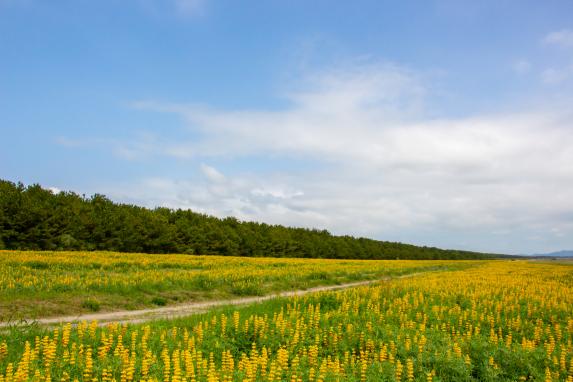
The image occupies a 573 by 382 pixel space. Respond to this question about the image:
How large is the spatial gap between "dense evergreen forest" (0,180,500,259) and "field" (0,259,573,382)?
33582 mm

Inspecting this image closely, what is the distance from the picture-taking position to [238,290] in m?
20.7

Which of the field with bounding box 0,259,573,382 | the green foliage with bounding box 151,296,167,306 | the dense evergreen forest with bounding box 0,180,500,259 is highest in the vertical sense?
the dense evergreen forest with bounding box 0,180,500,259

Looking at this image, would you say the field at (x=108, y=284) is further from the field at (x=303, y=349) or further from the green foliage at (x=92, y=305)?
Result: the field at (x=303, y=349)

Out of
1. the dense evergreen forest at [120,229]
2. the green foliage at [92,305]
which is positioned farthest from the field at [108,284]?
the dense evergreen forest at [120,229]

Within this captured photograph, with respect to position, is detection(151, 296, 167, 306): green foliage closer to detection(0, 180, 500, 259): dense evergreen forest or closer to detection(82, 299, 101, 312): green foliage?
detection(82, 299, 101, 312): green foliage

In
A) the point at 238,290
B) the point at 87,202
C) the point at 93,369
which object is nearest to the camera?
the point at 93,369

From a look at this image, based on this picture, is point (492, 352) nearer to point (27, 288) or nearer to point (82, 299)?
point (82, 299)

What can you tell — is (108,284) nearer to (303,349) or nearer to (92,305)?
(92,305)

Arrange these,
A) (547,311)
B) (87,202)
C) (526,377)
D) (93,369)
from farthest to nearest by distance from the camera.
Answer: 1. (87,202)
2. (547,311)
3. (526,377)
4. (93,369)

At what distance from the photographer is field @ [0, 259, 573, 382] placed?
6566 millimetres

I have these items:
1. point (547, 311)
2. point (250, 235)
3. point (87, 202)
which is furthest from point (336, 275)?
point (250, 235)

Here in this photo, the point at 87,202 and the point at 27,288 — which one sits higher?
the point at 87,202

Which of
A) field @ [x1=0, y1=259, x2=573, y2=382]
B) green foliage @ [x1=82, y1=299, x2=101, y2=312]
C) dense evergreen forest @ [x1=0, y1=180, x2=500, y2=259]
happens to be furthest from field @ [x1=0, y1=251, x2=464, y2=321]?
dense evergreen forest @ [x1=0, y1=180, x2=500, y2=259]

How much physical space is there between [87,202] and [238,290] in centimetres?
3336
